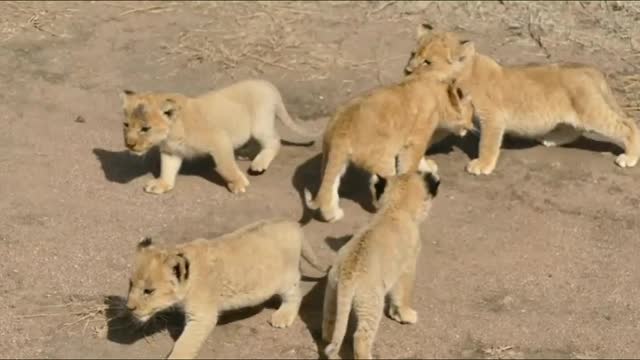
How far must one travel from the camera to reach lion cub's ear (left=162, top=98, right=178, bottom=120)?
9.59m

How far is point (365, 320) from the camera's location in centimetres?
753

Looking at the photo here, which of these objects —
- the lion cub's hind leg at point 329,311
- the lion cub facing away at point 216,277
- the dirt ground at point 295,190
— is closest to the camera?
the lion cub facing away at point 216,277

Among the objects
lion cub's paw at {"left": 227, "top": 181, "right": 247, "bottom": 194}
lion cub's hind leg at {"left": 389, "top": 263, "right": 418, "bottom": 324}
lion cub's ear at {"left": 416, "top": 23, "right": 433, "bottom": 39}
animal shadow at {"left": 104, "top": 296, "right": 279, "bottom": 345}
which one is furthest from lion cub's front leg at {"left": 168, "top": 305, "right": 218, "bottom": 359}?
lion cub's ear at {"left": 416, "top": 23, "right": 433, "bottom": 39}

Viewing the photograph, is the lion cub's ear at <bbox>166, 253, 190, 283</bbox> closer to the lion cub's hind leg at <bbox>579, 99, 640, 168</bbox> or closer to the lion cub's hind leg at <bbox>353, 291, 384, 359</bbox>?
the lion cub's hind leg at <bbox>353, 291, 384, 359</bbox>

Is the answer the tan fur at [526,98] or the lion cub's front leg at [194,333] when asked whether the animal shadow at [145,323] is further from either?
the tan fur at [526,98]

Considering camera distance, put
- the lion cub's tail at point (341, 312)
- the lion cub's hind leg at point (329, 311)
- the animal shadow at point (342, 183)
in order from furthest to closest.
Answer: the animal shadow at point (342, 183) < the lion cub's hind leg at point (329, 311) < the lion cub's tail at point (341, 312)

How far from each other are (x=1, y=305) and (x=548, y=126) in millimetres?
5101

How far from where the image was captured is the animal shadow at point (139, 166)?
33.5 feet

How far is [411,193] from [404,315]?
0.88 m

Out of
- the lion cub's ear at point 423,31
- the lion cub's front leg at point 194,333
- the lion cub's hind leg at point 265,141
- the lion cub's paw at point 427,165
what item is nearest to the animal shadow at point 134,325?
the lion cub's front leg at point 194,333

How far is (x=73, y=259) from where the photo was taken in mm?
8945

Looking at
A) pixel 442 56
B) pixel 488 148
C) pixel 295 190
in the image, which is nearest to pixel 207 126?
pixel 295 190

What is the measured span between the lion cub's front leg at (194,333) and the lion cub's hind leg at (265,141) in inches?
105

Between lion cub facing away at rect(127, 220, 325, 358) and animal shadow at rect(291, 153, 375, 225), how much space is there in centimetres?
146
